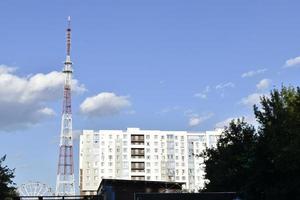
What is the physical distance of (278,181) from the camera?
5053 centimetres

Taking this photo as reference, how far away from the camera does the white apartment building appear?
171 metres

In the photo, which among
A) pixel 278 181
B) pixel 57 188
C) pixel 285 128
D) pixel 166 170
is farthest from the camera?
pixel 166 170

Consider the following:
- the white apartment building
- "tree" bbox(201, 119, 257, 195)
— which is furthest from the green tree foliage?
the white apartment building

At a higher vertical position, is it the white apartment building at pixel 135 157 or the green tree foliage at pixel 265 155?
the white apartment building at pixel 135 157

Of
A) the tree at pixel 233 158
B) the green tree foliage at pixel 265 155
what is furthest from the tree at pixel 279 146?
the tree at pixel 233 158

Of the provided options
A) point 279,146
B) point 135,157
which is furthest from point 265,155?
point 135,157

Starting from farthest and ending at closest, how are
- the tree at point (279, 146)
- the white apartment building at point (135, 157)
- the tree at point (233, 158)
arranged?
1. the white apartment building at point (135, 157)
2. the tree at point (233, 158)
3. the tree at point (279, 146)

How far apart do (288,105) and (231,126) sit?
59.4 feet

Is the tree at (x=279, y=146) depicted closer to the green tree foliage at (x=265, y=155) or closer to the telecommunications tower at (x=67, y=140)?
the green tree foliage at (x=265, y=155)

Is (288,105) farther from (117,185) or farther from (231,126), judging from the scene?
(117,185)

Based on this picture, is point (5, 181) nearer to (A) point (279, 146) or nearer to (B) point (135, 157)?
(A) point (279, 146)

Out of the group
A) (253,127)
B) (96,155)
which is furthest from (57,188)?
(253,127)

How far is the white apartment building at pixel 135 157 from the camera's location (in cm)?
17125

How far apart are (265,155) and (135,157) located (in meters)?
123
